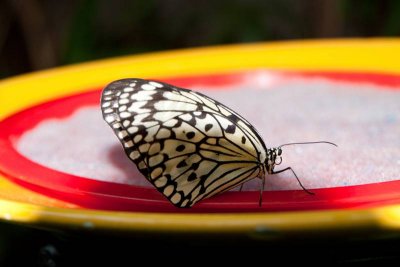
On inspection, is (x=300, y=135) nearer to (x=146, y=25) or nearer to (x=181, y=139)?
(x=181, y=139)

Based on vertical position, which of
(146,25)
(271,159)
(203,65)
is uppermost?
(271,159)

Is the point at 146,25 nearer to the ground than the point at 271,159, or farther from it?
nearer to the ground

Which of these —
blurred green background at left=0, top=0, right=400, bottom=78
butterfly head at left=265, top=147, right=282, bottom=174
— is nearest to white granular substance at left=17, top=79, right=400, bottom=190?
butterfly head at left=265, top=147, right=282, bottom=174

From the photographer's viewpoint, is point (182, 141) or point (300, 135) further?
point (300, 135)

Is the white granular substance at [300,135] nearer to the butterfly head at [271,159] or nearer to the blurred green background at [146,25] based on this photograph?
the butterfly head at [271,159]

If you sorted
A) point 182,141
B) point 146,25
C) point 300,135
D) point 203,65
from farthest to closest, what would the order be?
point 146,25 → point 203,65 → point 300,135 → point 182,141

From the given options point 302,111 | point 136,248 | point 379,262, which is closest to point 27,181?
point 136,248

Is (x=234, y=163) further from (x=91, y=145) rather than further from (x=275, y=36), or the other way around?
(x=275, y=36)

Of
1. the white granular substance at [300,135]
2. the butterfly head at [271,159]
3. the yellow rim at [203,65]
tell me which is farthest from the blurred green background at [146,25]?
the butterfly head at [271,159]

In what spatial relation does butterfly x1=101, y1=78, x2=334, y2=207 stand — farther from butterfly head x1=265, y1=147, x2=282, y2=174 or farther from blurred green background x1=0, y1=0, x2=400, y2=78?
blurred green background x1=0, y1=0, x2=400, y2=78

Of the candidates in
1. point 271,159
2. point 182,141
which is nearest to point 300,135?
point 271,159
